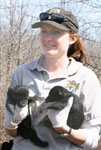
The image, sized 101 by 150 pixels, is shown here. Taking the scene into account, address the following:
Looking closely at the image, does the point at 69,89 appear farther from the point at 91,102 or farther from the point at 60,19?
the point at 60,19

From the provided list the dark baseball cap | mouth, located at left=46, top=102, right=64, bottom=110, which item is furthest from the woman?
mouth, located at left=46, top=102, right=64, bottom=110

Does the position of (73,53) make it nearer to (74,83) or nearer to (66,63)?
(66,63)

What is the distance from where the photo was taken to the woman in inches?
71.0

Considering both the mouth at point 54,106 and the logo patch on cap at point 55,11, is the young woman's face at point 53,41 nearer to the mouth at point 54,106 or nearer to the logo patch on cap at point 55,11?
the logo patch on cap at point 55,11

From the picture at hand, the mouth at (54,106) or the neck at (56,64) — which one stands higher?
the neck at (56,64)

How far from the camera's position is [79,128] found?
1839mm

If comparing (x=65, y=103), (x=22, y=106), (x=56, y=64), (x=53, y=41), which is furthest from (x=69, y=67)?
(x=22, y=106)

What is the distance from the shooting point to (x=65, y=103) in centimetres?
167

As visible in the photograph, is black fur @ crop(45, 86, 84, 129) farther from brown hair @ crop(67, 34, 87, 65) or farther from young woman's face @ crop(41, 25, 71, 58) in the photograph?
brown hair @ crop(67, 34, 87, 65)

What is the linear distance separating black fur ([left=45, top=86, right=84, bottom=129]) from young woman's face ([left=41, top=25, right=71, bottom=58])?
286 millimetres

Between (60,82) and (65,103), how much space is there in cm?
22

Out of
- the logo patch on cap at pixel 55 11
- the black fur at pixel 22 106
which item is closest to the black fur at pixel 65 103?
the black fur at pixel 22 106

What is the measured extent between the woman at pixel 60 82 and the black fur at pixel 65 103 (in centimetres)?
6

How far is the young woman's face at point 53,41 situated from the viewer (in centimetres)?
182
